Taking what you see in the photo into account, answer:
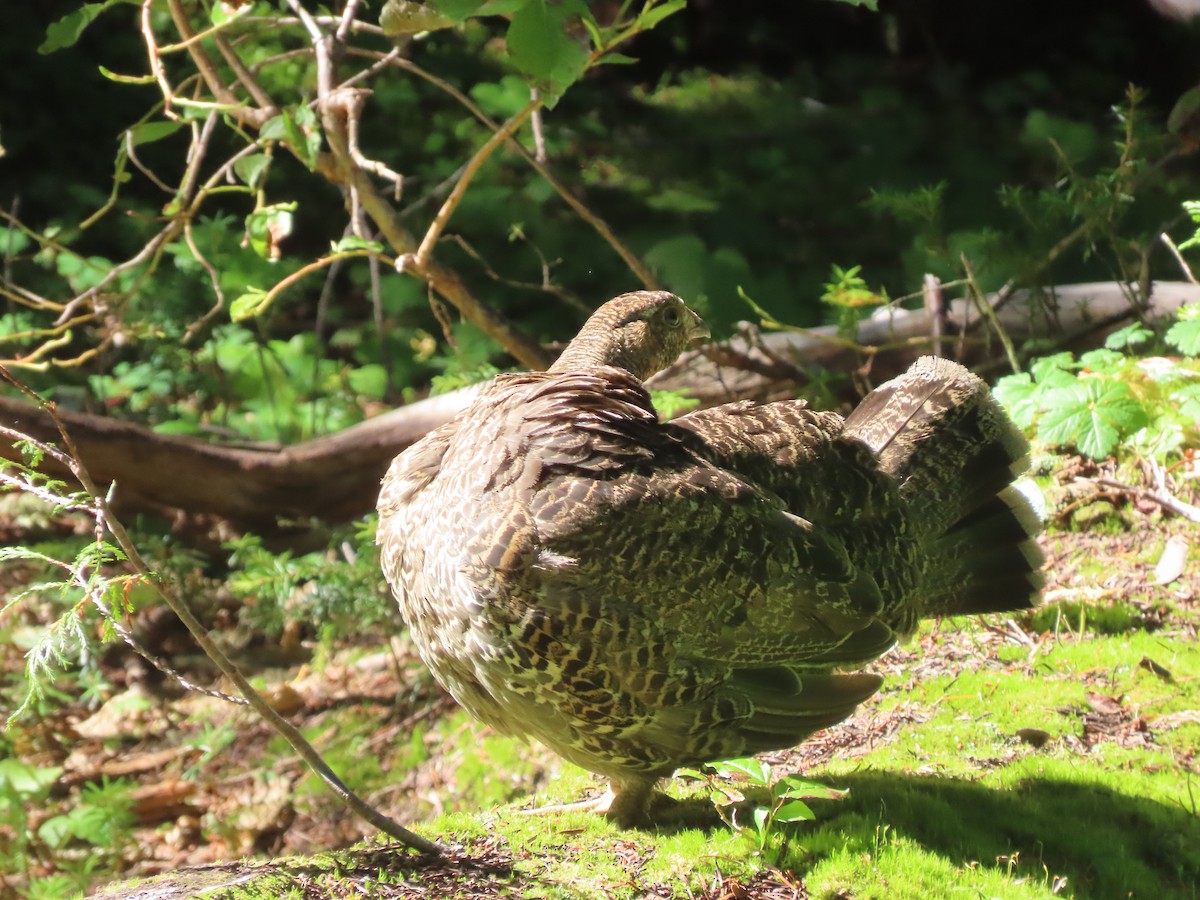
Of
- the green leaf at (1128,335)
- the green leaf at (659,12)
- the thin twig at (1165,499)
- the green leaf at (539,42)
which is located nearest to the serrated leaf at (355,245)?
the green leaf at (659,12)

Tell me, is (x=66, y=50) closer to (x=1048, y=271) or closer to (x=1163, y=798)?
(x=1048, y=271)

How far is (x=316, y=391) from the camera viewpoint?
7.70 meters

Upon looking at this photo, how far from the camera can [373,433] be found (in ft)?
21.3

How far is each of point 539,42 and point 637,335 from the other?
84.0 inches

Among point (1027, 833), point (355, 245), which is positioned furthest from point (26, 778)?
point (1027, 833)

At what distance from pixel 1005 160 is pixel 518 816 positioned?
842 cm

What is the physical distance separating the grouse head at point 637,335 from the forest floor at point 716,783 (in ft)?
5.05

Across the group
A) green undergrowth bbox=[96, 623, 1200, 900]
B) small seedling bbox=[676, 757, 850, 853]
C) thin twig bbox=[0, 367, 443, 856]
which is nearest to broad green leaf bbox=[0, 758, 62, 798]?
green undergrowth bbox=[96, 623, 1200, 900]

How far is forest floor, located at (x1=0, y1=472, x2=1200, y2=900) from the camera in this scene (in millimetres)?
3070

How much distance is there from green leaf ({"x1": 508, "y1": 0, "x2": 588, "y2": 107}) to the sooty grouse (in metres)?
1.28

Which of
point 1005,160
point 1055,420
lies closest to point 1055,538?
point 1055,420

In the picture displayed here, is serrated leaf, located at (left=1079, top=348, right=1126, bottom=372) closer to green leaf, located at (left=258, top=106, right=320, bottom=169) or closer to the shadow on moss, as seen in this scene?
the shadow on moss

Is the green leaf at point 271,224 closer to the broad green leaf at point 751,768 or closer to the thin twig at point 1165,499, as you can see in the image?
the broad green leaf at point 751,768

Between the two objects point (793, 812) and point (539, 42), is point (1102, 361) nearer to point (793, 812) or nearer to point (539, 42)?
point (793, 812)
